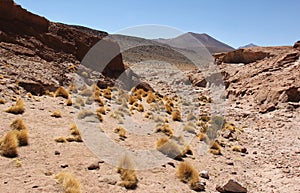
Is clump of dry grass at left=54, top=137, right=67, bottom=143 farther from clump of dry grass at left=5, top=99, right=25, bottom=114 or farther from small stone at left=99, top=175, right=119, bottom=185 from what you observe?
clump of dry grass at left=5, top=99, right=25, bottom=114

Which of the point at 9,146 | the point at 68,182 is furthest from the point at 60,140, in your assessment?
the point at 68,182

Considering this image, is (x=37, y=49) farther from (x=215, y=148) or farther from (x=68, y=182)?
(x=68, y=182)

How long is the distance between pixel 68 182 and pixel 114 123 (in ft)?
21.3

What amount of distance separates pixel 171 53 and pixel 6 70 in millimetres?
80276

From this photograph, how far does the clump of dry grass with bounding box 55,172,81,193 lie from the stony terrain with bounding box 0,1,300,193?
0.14 meters

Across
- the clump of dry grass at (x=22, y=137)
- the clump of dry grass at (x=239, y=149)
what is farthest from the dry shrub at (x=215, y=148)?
the clump of dry grass at (x=22, y=137)

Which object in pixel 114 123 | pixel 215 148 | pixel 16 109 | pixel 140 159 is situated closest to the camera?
pixel 140 159

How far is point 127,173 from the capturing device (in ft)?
20.8

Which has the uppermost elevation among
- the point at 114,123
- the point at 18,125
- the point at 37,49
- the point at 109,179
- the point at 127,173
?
the point at 37,49

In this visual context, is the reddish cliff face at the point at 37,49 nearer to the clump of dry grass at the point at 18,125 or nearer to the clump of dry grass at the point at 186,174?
the clump of dry grass at the point at 18,125

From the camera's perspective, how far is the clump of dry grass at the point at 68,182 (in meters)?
5.16

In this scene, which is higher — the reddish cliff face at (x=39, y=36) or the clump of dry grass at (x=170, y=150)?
the reddish cliff face at (x=39, y=36)

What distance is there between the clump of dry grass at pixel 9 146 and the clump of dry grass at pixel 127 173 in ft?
7.79

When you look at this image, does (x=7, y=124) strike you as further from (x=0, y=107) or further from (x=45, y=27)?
(x=45, y=27)
